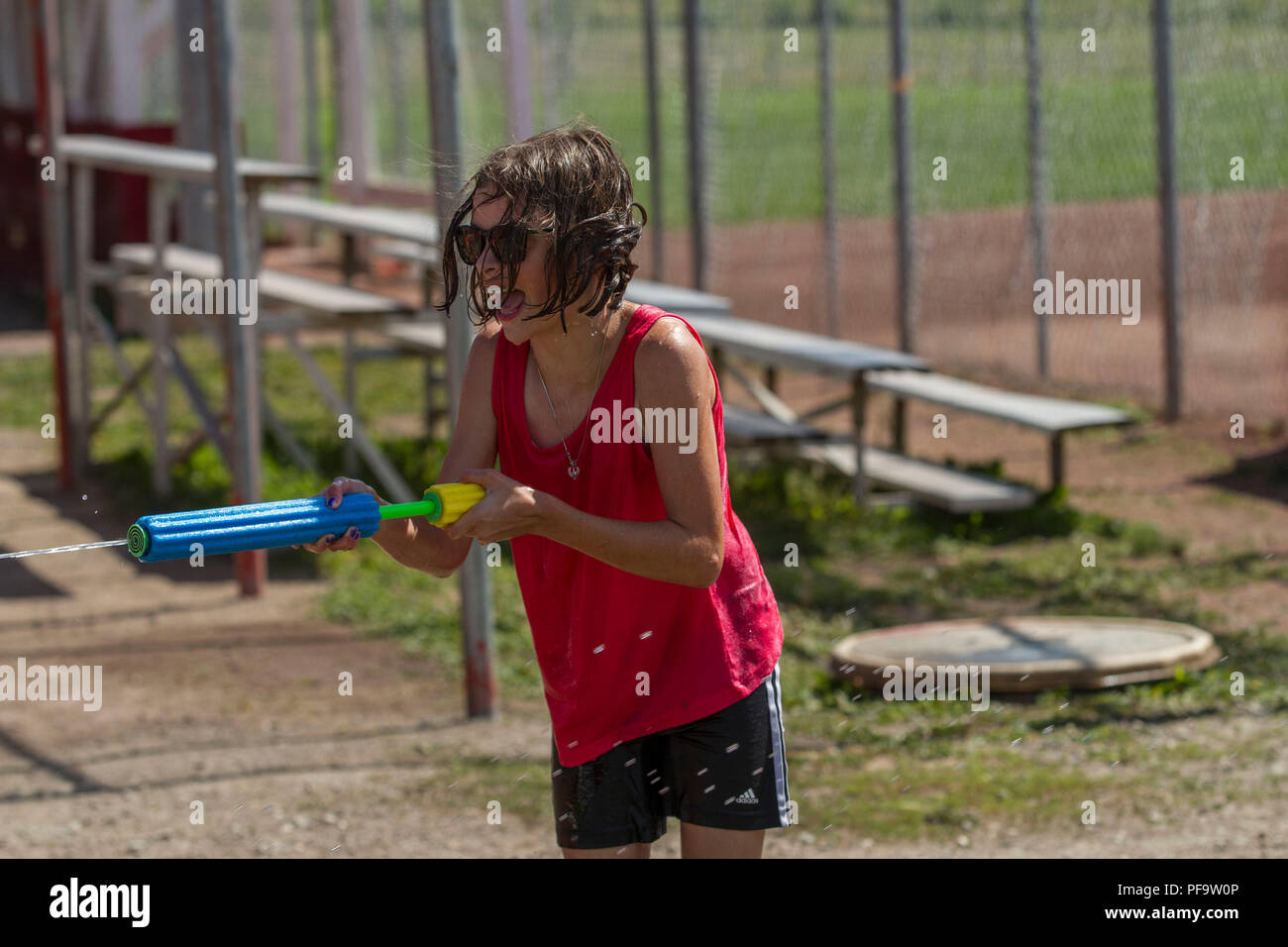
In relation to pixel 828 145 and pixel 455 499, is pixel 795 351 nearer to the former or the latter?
pixel 828 145

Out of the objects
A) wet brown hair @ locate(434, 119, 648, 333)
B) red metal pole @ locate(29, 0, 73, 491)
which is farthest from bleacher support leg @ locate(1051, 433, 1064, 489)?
wet brown hair @ locate(434, 119, 648, 333)

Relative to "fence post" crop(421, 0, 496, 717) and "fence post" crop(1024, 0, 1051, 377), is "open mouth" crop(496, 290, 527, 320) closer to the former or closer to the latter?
"fence post" crop(421, 0, 496, 717)

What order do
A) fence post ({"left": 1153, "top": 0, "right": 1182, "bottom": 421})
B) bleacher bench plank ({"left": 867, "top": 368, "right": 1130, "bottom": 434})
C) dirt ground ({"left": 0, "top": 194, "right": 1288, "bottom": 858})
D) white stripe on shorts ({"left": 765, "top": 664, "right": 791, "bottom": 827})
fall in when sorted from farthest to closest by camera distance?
fence post ({"left": 1153, "top": 0, "right": 1182, "bottom": 421}), bleacher bench plank ({"left": 867, "top": 368, "right": 1130, "bottom": 434}), dirt ground ({"left": 0, "top": 194, "right": 1288, "bottom": 858}), white stripe on shorts ({"left": 765, "top": 664, "right": 791, "bottom": 827})

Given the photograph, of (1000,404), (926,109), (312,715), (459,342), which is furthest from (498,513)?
(926,109)

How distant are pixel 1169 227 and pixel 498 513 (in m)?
8.16

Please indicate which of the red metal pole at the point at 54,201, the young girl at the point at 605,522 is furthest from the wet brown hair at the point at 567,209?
the red metal pole at the point at 54,201

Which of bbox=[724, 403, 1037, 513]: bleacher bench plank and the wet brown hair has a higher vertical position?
the wet brown hair

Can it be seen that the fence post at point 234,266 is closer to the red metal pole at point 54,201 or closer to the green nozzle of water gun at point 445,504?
the red metal pole at point 54,201

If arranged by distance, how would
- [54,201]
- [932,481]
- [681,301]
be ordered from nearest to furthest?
1. [932,481]
2. [54,201]
3. [681,301]

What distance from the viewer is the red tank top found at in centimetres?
266

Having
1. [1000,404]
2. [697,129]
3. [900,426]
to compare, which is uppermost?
[697,129]

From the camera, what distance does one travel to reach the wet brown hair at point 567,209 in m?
2.46

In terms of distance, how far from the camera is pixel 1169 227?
9758 millimetres

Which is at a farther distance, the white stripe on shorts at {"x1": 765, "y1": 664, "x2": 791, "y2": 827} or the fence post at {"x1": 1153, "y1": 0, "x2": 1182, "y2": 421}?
the fence post at {"x1": 1153, "y1": 0, "x2": 1182, "y2": 421}
